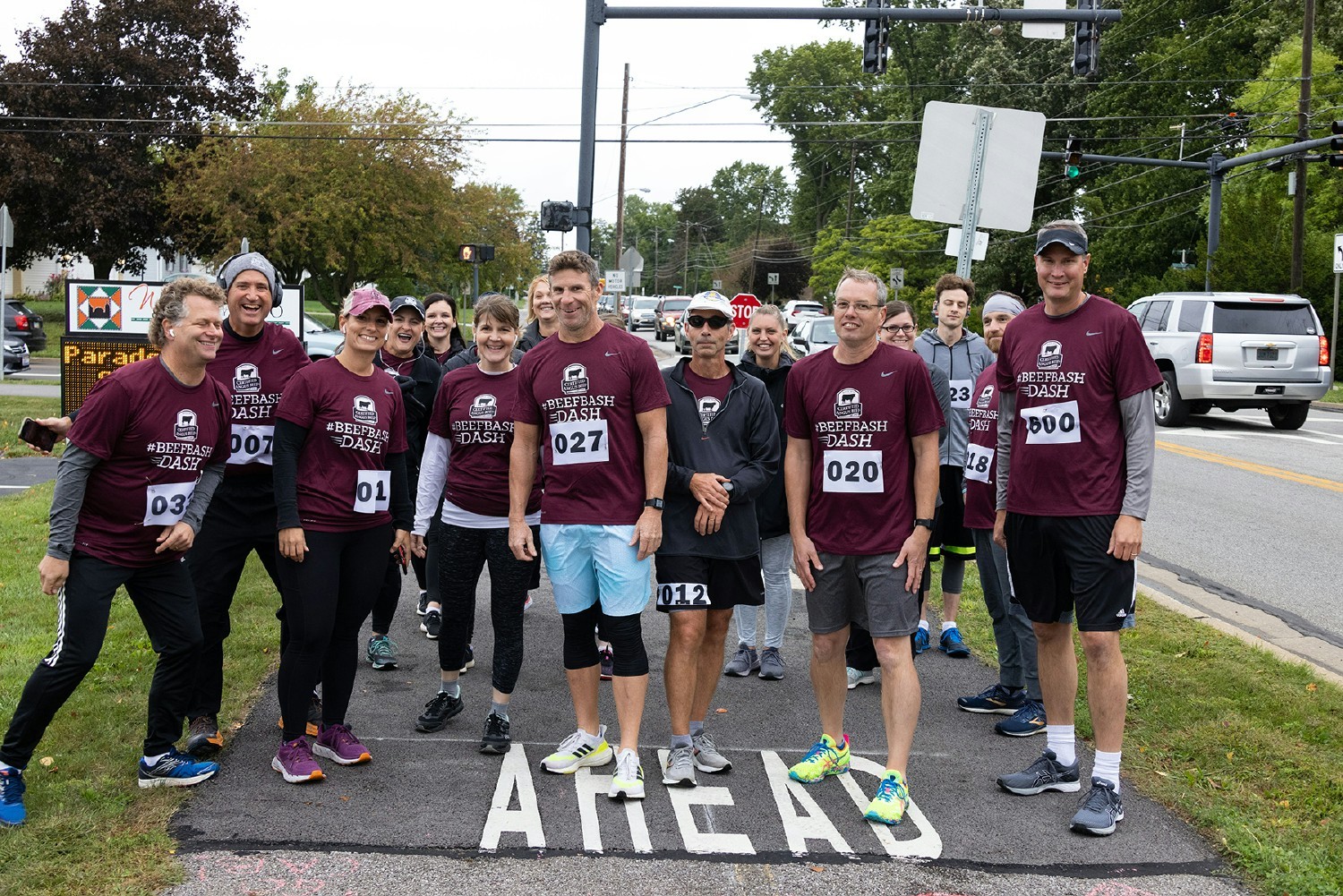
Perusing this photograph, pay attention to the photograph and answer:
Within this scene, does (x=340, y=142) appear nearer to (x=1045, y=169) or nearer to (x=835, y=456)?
(x=1045, y=169)

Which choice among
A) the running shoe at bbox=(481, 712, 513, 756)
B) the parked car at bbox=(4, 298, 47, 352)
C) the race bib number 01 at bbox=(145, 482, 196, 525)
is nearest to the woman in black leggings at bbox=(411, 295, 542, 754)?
the running shoe at bbox=(481, 712, 513, 756)

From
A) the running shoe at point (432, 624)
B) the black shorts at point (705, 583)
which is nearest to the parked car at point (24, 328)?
the running shoe at point (432, 624)

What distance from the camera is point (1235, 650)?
23.3ft

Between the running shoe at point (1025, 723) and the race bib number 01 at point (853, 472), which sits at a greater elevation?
the race bib number 01 at point (853, 472)

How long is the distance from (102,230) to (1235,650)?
44923 mm

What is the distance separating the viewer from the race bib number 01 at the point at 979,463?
6.22m

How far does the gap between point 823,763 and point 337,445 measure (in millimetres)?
2394

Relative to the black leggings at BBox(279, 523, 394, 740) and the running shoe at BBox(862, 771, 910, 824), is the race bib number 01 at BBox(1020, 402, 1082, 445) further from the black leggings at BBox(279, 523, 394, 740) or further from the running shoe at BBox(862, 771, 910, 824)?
the black leggings at BBox(279, 523, 394, 740)

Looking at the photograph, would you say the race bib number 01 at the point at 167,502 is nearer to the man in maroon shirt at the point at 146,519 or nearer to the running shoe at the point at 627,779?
the man in maroon shirt at the point at 146,519

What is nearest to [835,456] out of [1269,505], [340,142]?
[1269,505]

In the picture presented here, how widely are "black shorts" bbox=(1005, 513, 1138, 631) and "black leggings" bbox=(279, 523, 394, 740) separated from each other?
2667mm

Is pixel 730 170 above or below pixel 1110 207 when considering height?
above

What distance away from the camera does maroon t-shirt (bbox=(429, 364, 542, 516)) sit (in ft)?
19.0

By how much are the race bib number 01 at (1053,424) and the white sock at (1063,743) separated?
4.02 ft
